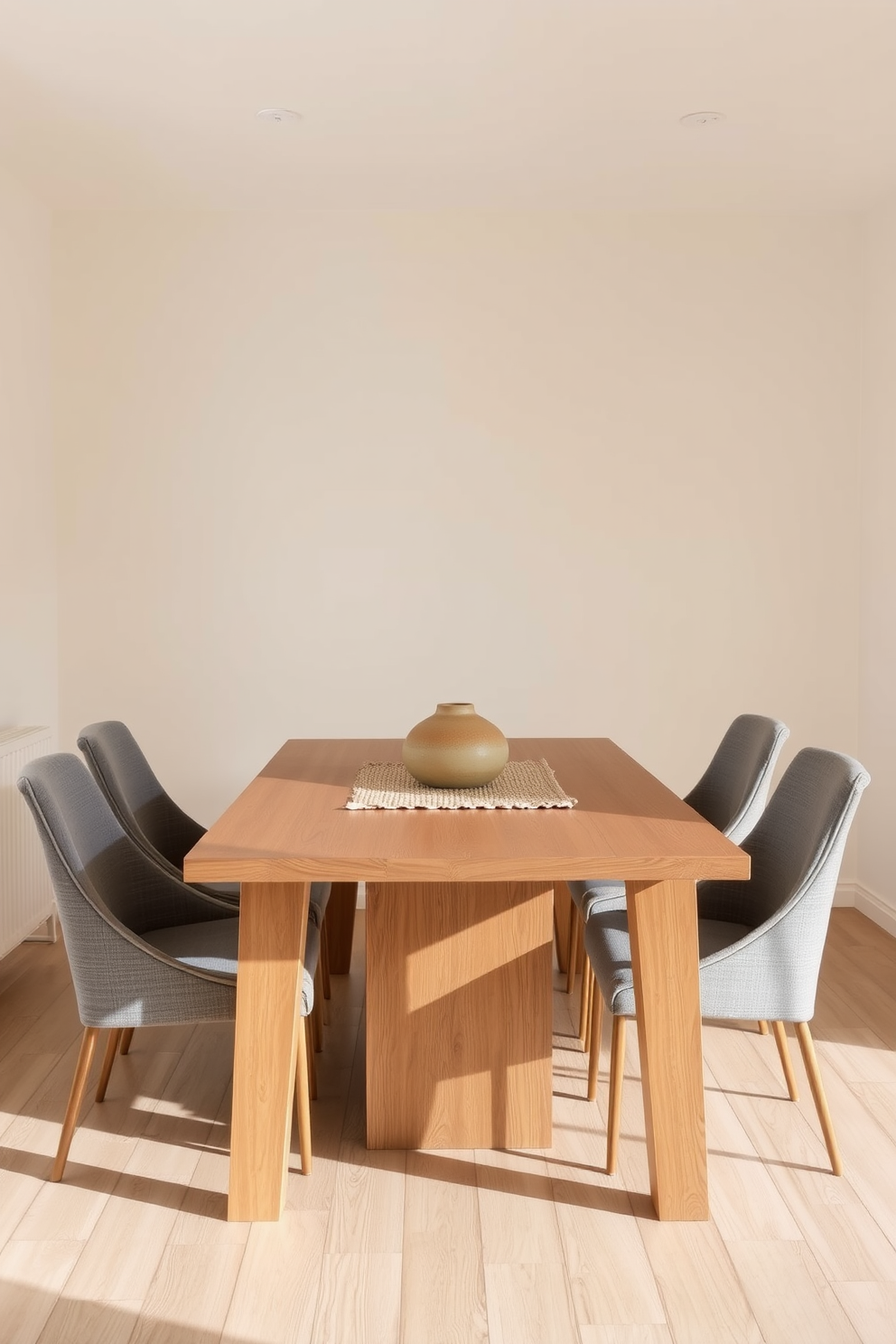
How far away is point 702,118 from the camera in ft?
11.1

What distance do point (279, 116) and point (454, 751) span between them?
205 centimetres

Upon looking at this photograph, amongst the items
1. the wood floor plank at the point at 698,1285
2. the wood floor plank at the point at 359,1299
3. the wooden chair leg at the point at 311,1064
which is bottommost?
the wood floor plank at the point at 359,1299

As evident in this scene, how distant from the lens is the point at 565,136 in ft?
11.6

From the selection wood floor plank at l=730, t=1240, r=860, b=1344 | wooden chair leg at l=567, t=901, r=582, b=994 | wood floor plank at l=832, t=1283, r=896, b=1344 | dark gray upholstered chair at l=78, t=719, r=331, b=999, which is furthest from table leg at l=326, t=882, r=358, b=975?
wood floor plank at l=832, t=1283, r=896, b=1344

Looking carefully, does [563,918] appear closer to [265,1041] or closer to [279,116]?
[265,1041]

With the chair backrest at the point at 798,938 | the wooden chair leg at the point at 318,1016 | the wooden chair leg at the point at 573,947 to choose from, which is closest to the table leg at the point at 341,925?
the wooden chair leg at the point at 318,1016

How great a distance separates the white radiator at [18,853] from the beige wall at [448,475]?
696 mm

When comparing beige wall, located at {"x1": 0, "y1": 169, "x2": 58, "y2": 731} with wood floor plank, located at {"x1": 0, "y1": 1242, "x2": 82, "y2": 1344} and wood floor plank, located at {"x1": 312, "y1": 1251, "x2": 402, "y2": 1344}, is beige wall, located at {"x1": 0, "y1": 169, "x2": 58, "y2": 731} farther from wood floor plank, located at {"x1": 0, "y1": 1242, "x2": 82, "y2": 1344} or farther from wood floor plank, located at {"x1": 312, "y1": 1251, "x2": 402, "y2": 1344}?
wood floor plank, located at {"x1": 312, "y1": 1251, "x2": 402, "y2": 1344}

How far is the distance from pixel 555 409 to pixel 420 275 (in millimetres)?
724

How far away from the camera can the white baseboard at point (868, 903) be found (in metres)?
4.17

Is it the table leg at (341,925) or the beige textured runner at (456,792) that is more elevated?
the beige textured runner at (456,792)

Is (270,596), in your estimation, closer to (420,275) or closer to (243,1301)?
(420,275)

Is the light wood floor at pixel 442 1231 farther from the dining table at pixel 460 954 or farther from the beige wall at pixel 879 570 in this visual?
the beige wall at pixel 879 570

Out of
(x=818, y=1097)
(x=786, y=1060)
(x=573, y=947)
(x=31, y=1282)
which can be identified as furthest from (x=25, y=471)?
(x=818, y=1097)
